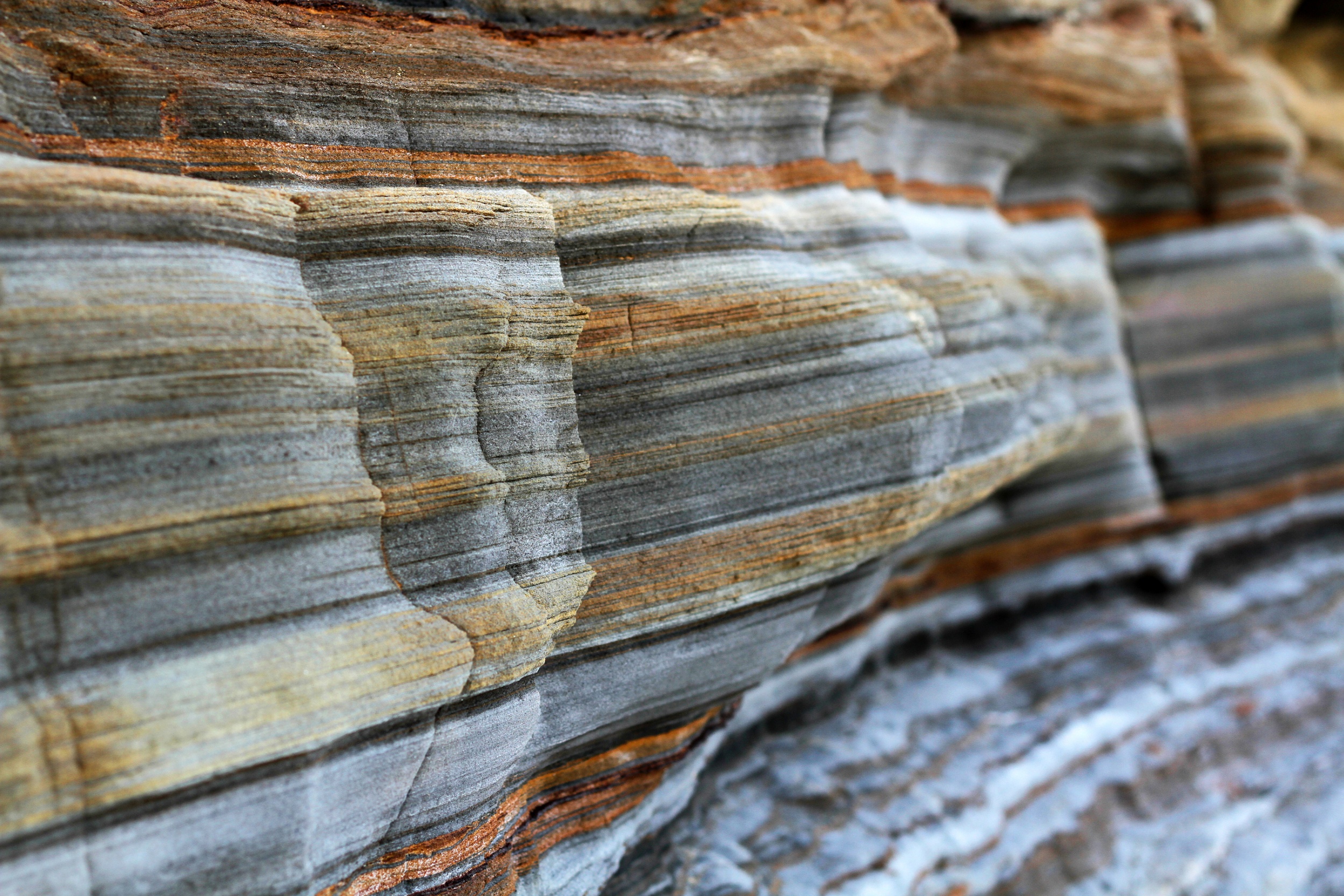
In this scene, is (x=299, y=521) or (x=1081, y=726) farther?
(x=1081, y=726)

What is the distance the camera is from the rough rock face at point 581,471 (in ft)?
6.70

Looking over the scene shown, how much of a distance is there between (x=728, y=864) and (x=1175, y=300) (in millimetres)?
4957

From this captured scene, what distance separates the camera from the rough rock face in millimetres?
2043

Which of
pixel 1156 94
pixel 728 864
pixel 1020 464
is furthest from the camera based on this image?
pixel 1156 94

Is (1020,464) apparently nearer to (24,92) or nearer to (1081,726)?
(1081,726)

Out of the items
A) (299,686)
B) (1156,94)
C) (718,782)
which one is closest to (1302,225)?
(1156,94)

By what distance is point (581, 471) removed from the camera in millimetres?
2816

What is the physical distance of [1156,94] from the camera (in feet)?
18.9

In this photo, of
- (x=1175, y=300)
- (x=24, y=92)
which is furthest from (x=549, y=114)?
(x=1175, y=300)

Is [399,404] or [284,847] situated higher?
[399,404]

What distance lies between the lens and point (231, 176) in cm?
247

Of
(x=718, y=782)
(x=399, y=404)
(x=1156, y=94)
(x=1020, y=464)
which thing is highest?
(x=1156, y=94)

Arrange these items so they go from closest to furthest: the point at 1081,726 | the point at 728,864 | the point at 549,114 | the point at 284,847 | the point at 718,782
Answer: the point at 284,847, the point at 549,114, the point at 728,864, the point at 718,782, the point at 1081,726

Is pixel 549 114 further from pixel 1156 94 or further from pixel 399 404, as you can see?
pixel 1156 94
